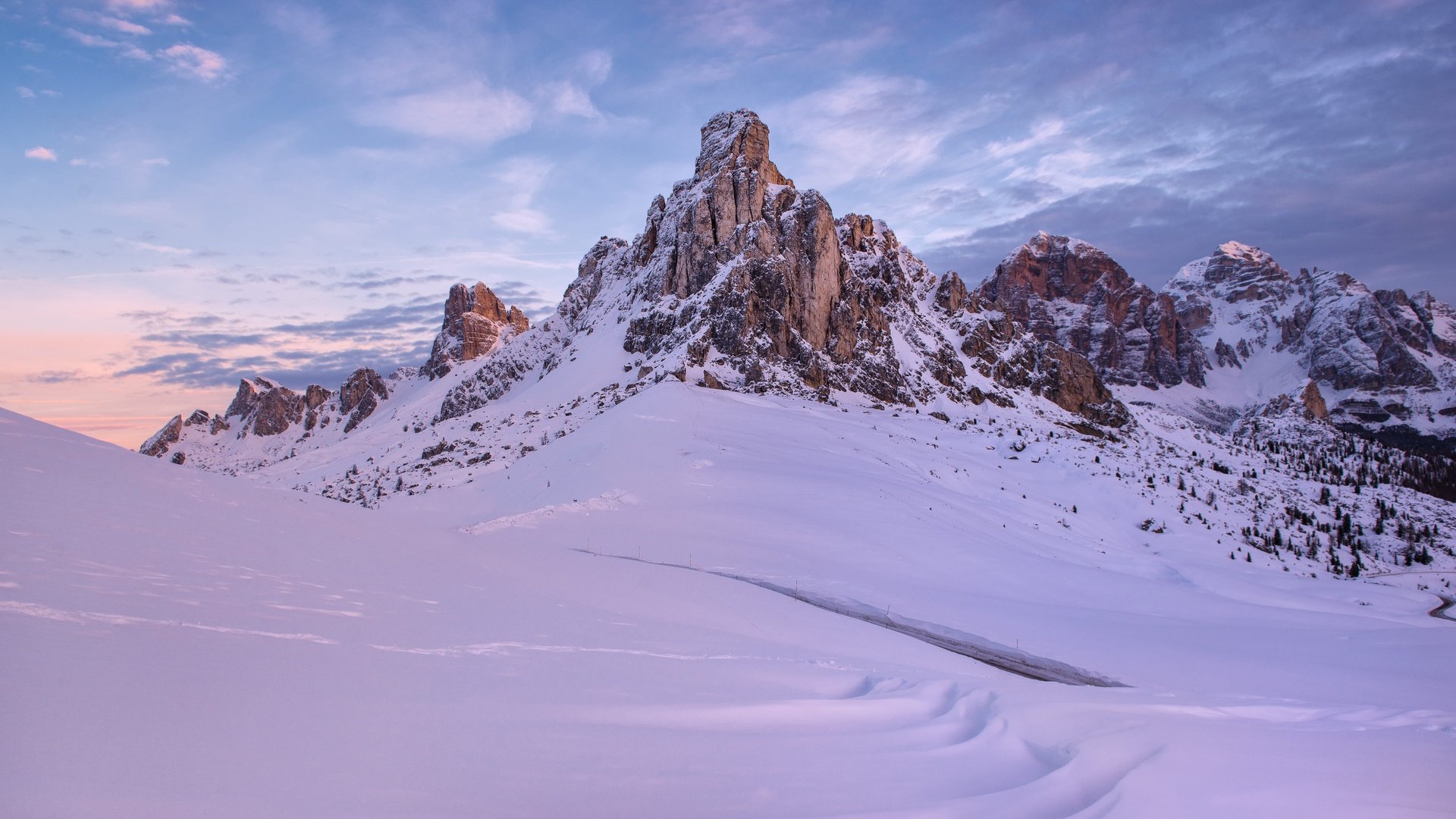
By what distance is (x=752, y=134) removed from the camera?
232 feet

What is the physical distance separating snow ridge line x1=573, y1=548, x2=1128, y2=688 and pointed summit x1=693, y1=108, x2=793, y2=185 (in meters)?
59.8

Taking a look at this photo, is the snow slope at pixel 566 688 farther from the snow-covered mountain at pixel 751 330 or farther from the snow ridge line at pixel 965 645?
the snow-covered mountain at pixel 751 330

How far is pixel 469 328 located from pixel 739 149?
62.4 metres

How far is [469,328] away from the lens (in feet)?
366

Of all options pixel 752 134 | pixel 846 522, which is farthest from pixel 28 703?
pixel 752 134

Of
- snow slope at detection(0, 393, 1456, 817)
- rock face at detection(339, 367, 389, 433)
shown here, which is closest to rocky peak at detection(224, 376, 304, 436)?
rock face at detection(339, 367, 389, 433)

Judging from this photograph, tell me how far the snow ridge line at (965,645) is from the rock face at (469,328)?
349ft

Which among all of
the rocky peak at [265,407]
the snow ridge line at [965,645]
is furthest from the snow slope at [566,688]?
the rocky peak at [265,407]

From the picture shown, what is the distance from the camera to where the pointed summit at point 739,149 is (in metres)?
69.2

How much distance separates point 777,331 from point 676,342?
9019mm

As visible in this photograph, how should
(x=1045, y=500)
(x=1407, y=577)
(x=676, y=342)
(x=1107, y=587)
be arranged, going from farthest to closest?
(x=676, y=342) → (x=1407, y=577) → (x=1045, y=500) → (x=1107, y=587)

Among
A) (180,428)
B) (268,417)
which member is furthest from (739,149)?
(180,428)

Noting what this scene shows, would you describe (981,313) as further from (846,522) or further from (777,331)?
(846,522)

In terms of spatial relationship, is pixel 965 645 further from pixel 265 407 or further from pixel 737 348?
pixel 265 407
